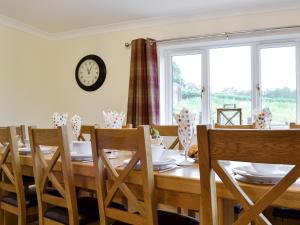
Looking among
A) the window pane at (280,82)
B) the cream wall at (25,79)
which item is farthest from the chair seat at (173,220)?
the cream wall at (25,79)

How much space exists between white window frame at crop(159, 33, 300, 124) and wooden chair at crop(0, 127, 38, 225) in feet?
7.37

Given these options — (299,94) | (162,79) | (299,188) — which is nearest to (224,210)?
(299,188)

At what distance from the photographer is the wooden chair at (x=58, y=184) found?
153cm

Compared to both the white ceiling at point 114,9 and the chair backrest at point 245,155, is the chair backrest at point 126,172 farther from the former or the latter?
the white ceiling at point 114,9

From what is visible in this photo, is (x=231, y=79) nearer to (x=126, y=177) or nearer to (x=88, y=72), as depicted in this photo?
(x=88, y=72)

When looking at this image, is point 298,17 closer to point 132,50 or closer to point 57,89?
point 132,50

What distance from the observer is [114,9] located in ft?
11.4

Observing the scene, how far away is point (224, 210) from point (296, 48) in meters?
2.83

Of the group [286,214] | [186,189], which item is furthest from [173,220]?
[286,214]

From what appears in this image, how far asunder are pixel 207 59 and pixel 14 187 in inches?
108

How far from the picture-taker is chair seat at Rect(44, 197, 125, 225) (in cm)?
160

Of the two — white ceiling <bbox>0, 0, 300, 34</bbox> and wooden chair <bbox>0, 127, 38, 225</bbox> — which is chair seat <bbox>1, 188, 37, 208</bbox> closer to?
wooden chair <bbox>0, 127, 38, 225</bbox>

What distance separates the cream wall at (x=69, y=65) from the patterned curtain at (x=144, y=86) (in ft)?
0.79

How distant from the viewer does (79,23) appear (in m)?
4.03
